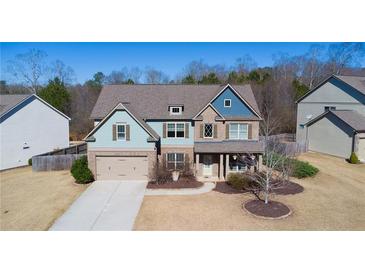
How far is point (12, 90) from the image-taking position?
72.1 meters

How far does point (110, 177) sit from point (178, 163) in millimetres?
5792

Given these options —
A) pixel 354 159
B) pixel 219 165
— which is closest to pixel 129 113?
pixel 219 165

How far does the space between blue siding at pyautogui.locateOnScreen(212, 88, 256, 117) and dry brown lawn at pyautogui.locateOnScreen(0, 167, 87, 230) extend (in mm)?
12978

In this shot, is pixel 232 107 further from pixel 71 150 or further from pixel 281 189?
pixel 71 150

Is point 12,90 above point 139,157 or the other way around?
above

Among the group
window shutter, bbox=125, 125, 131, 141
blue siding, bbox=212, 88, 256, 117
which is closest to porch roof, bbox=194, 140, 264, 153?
blue siding, bbox=212, 88, 256, 117

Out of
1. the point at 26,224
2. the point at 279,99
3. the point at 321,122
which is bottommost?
the point at 26,224

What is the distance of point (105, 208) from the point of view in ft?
58.6

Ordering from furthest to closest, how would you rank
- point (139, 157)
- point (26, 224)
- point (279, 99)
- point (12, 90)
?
point (12, 90)
point (279, 99)
point (139, 157)
point (26, 224)

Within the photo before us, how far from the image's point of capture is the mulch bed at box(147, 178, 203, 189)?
22.0 m

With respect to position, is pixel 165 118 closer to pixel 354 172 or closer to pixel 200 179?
pixel 200 179

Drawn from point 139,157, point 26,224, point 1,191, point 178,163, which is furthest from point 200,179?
point 1,191

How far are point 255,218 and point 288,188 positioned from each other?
21.6ft

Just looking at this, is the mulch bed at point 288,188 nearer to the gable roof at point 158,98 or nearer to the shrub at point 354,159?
the gable roof at point 158,98
